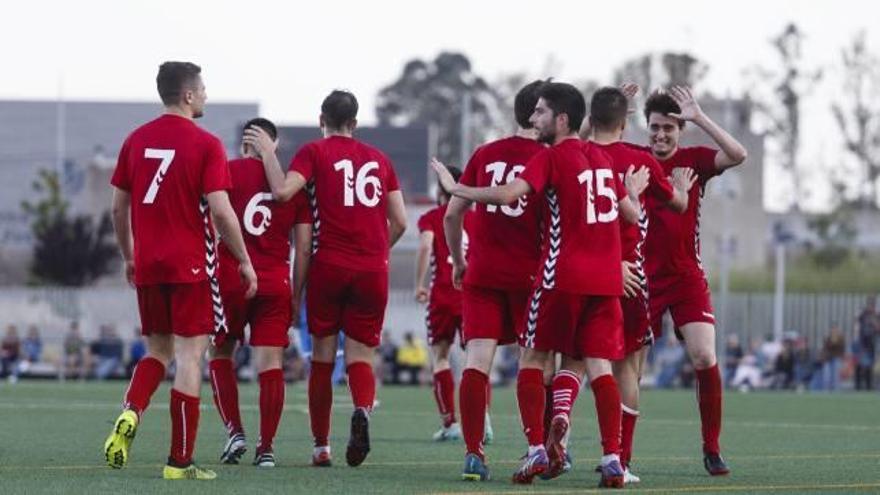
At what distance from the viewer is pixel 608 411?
1036 cm

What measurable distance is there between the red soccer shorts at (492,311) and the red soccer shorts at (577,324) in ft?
1.83

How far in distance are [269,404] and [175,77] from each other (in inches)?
96.0

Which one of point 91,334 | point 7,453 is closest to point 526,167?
point 7,453

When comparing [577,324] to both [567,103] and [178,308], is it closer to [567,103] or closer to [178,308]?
[567,103]

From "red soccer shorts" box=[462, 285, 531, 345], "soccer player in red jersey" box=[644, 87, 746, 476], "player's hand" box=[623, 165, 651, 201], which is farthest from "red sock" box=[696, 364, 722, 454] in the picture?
"player's hand" box=[623, 165, 651, 201]

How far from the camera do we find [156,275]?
10547mm

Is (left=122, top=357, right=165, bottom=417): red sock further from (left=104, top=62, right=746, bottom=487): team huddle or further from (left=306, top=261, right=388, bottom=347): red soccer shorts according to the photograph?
(left=306, top=261, right=388, bottom=347): red soccer shorts

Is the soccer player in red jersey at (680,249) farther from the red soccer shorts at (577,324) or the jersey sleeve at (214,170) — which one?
the jersey sleeve at (214,170)

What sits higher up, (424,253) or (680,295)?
(424,253)

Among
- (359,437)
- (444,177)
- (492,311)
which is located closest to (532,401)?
(492,311)

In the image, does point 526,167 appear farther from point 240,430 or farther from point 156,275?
point 240,430

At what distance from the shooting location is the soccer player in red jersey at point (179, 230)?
1055 centimetres

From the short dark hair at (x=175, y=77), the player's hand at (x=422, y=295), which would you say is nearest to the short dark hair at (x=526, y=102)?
the short dark hair at (x=175, y=77)

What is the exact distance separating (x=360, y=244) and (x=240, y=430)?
1366mm
